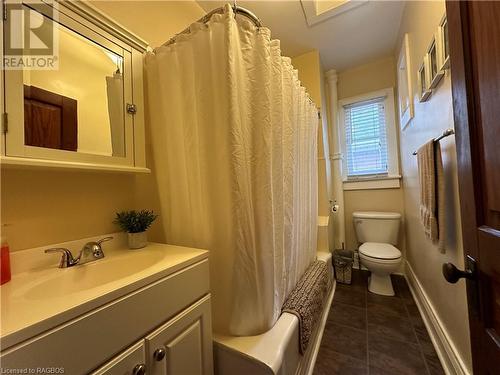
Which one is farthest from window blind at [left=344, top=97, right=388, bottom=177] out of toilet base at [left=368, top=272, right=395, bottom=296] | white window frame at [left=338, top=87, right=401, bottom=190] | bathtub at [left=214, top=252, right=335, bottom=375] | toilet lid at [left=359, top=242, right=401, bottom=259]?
bathtub at [left=214, top=252, right=335, bottom=375]

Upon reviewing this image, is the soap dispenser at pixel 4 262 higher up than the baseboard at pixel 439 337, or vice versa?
the soap dispenser at pixel 4 262

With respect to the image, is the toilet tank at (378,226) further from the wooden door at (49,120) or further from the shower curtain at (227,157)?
the wooden door at (49,120)

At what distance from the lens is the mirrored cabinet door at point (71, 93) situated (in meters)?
0.68

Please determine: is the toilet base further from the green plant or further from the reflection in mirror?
the reflection in mirror

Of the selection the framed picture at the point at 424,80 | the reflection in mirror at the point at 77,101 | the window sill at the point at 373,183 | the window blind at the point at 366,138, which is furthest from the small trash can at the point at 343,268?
the reflection in mirror at the point at 77,101

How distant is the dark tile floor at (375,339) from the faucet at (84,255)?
4.43 feet

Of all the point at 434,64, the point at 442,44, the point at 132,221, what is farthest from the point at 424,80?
the point at 132,221

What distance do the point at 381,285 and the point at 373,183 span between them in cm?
113

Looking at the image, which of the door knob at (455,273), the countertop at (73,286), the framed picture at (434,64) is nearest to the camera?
the countertop at (73,286)

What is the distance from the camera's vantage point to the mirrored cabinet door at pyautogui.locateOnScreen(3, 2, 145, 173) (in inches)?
26.7

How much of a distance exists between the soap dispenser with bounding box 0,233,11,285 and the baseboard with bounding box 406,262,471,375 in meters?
1.91

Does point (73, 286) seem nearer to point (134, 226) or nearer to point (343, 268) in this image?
point (134, 226)

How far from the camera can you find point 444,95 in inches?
42.4

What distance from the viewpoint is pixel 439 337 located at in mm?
1265
